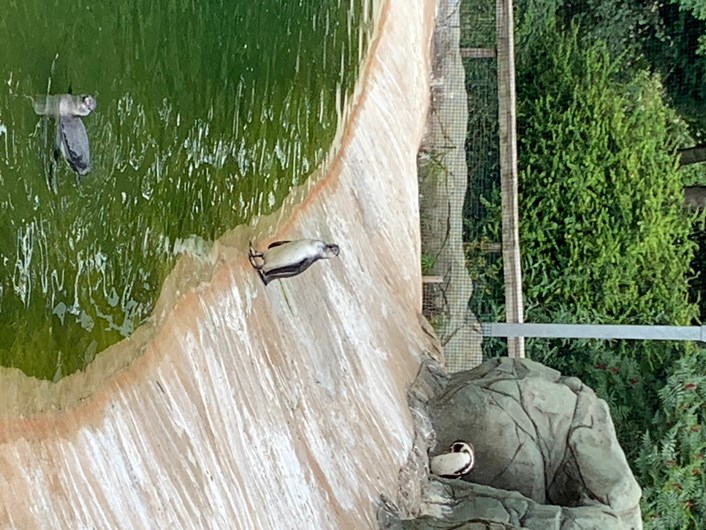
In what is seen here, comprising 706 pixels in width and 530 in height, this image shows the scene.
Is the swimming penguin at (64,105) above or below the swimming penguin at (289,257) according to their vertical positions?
above

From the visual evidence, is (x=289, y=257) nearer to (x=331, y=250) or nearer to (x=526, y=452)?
(x=331, y=250)

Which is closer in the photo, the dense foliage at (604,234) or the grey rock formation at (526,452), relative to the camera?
the grey rock formation at (526,452)

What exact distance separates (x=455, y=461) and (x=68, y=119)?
3.22 metres

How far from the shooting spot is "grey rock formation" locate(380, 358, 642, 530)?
16.9 feet

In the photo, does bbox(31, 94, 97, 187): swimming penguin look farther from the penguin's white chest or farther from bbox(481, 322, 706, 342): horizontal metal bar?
bbox(481, 322, 706, 342): horizontal metal bar

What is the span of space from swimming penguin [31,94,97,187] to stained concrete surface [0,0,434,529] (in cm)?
77

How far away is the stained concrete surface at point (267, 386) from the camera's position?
Answer: 3135 millimetres

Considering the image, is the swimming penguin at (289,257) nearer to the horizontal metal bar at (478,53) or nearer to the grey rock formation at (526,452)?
the grey rock formation at (526,452)

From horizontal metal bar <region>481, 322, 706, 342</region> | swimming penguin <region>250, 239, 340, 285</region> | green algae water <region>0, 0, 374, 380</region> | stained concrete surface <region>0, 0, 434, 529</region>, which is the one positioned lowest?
horizontal metal bar <region>481, 322, 706, 342</region>

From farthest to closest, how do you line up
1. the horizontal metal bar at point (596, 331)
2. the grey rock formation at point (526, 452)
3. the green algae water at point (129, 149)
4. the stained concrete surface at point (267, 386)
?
the horizontal metal bar at point (596, 331) < the grey rock formation at point (526, 452) < the stained concrete surface at point (267, 386) < the green algae water at point (129, 149)

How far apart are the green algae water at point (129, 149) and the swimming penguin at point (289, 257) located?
23 cm

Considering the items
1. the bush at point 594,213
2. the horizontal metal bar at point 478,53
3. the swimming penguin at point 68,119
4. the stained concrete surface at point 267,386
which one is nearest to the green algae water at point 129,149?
the swimming penguin at point 68,119

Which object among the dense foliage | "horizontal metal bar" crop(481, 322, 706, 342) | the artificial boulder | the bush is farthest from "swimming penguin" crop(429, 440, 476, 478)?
the bush

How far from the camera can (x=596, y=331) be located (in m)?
7.42
